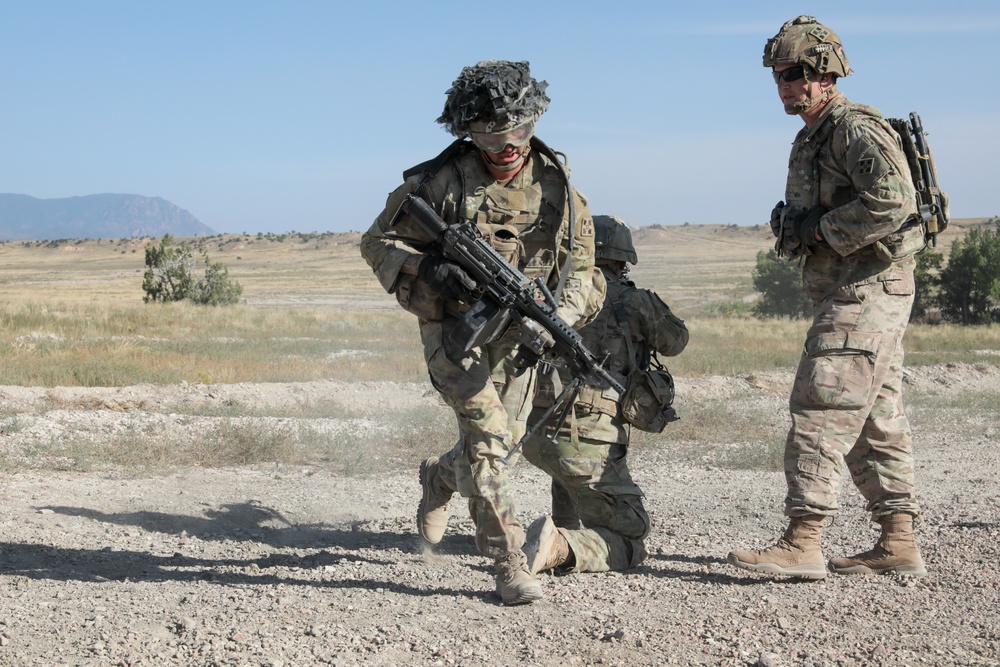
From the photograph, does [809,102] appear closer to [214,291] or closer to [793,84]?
[793,84]

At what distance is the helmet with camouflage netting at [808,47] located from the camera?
178 inches

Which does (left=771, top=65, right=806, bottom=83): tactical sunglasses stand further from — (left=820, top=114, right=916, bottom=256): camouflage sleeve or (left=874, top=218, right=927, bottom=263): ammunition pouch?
(left=874, top=218, right=927, bottom=263): ammunition pouch

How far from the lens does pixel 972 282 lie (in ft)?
80.9

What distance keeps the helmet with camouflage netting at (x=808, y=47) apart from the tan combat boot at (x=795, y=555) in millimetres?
1976

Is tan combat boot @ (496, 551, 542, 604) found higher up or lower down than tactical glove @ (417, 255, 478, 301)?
lower down

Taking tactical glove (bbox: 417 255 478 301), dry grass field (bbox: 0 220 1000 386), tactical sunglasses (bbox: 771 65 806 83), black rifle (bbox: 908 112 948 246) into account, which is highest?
tactical sunglasses (bbox: 771 65 806 83)

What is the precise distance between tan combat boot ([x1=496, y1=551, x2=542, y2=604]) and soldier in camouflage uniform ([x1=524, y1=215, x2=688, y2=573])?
7.4 inches

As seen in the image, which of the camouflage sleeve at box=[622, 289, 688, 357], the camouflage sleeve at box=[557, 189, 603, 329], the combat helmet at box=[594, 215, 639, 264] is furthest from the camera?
the combat helmet at box=[594, 215, 639, 264]

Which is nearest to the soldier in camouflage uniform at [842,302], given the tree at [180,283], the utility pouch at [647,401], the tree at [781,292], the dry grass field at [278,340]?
the utility pouch at [647,401]

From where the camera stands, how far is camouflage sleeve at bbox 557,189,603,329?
4.55m

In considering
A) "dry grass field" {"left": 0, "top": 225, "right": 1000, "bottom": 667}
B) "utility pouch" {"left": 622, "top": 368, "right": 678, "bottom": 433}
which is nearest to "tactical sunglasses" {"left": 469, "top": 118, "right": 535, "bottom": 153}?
"utility pouch" {"left": 622, "top": 368, "right": 678, "bottom": 433}

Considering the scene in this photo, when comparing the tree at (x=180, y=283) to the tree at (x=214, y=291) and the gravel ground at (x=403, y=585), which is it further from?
the gravel ground at (x=403, y=585)

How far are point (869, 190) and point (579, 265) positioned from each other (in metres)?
1.26

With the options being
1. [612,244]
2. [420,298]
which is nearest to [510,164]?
[420,298]
